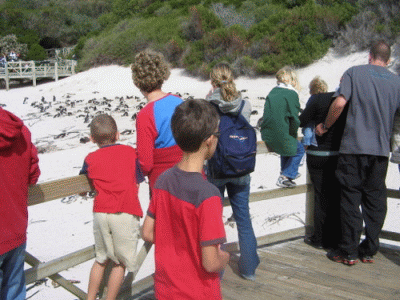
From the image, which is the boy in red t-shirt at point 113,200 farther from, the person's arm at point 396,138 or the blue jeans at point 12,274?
the person's arm at point 396,138

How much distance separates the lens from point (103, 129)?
3.00 metres

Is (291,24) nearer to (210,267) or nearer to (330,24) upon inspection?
(330,24)

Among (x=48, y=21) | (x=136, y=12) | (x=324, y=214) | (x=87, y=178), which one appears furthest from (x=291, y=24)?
(x=48, y=21)

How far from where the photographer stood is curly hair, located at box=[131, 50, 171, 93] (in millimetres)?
3066

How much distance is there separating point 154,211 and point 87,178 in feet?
3.00

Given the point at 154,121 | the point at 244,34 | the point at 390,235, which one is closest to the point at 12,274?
the point at 154,121

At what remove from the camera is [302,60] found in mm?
18266

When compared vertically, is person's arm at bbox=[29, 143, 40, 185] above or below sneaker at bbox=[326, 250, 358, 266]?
above

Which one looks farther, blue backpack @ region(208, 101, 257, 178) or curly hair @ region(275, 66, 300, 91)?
curly hair @ region(275, 66, 300, 91)

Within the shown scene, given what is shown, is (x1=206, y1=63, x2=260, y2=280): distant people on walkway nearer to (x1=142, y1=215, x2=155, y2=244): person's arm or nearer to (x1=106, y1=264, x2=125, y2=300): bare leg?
(x1=106, y1=264, x2=125, y2=300): bare leg

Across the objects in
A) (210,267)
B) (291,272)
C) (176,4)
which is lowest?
(291,272)

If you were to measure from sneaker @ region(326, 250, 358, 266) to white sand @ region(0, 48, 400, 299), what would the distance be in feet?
7.84

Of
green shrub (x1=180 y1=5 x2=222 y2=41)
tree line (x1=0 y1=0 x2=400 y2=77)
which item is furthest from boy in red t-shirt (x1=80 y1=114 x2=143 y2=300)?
green shrub (x1=180 y1=5 x2=222 y2=41)

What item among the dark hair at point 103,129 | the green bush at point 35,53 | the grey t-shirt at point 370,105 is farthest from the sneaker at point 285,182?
the green bush at point 35,53
